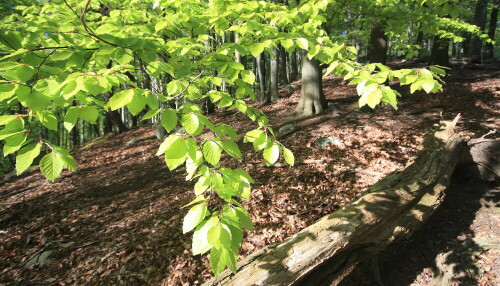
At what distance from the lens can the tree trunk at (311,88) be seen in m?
7.86

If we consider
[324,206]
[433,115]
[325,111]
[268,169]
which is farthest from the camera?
[325,111]

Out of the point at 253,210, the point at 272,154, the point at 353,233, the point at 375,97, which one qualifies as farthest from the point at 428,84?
the point at 253,210

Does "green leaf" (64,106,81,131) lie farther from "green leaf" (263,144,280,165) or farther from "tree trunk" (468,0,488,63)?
"tree trunk" (468,0,488,63)

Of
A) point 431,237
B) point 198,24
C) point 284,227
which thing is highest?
point 198,24

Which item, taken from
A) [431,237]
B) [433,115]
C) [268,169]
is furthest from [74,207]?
[433,115]

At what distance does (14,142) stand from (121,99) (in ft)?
1.79

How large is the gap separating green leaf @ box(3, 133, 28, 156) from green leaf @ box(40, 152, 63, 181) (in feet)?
0.44

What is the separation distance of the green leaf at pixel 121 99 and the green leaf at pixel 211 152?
447mm

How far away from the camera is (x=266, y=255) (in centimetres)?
261

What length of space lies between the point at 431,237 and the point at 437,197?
2.01 feet

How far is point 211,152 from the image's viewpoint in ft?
4.20

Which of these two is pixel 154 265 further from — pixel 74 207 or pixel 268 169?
pixel 74 207

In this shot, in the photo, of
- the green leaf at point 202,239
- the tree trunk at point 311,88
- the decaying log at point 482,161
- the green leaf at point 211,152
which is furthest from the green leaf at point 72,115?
the tree trunk at point 311,88

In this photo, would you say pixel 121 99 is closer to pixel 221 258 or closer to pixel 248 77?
pixel 221 258
